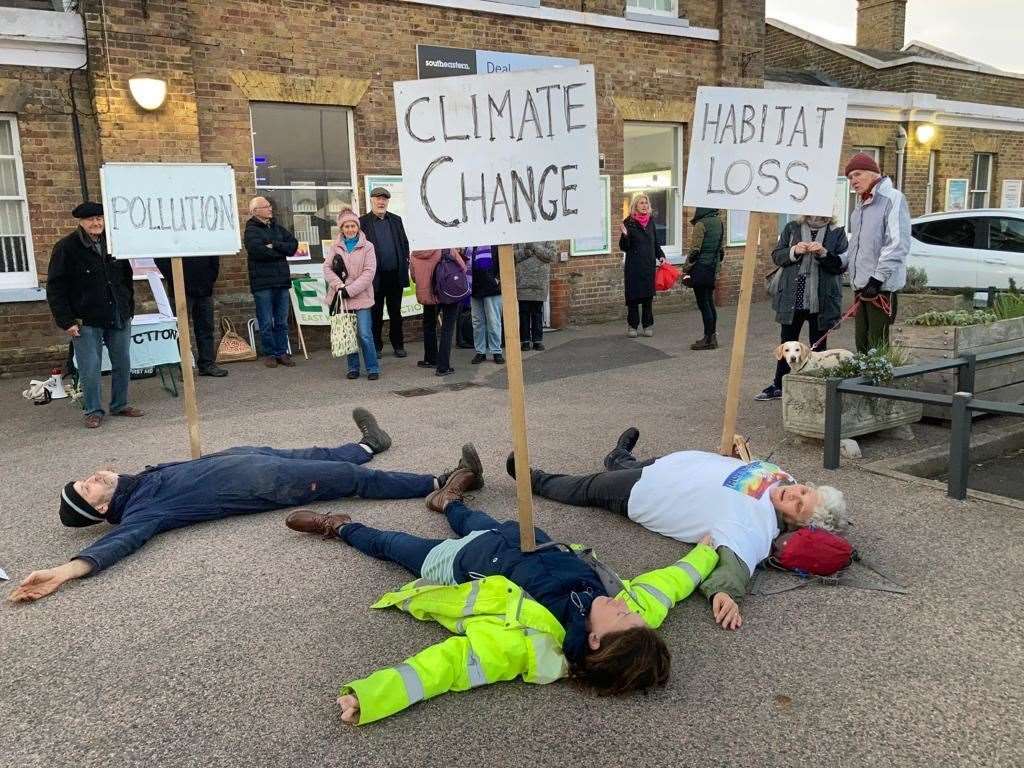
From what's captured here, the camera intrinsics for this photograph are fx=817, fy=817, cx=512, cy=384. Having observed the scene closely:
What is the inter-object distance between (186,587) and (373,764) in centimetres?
174

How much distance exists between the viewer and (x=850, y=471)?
17.5 feet

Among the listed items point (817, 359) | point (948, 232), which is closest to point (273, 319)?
point (817, 359)

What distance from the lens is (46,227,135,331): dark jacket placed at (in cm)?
712

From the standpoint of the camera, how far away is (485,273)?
374 inches

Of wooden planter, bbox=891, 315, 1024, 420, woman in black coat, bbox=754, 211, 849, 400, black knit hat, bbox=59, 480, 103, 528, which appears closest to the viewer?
black knit hat, bbox=59, 480, 103, 528

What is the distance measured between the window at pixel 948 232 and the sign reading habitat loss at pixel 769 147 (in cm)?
873

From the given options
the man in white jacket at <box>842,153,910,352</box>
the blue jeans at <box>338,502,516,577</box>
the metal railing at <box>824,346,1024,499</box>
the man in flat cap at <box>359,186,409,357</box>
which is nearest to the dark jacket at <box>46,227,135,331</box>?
the man in flat cap at <box>359,186,409,357</box>

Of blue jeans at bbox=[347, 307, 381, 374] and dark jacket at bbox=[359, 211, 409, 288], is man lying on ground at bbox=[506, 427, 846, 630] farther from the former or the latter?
dark jacket at bbox=[359, 211, 409, 288]

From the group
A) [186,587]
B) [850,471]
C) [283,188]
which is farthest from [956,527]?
[283,188]

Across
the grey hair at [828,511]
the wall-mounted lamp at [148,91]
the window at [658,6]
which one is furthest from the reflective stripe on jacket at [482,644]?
the window at [658,6]

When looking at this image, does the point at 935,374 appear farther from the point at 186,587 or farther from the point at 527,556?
the point at 186,587

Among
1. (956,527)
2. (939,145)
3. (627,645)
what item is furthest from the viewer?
(939,145)

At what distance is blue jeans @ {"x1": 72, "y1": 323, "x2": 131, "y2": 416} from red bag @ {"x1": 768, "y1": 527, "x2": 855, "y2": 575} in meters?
6.05

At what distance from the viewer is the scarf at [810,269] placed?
714 centimetres
